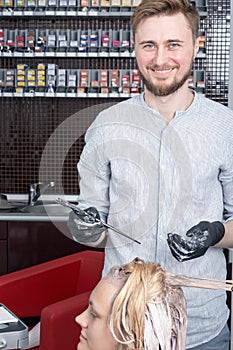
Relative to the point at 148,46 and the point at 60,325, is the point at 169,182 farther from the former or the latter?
the point at 60,325

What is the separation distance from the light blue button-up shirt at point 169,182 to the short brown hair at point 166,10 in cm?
26

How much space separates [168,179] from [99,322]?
0.57m

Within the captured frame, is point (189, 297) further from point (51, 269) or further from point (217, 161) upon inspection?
point (51, 269)

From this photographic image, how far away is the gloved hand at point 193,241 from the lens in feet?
5.69

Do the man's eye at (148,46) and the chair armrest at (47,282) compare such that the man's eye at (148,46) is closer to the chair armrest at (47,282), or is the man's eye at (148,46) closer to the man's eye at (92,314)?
the man's eye at (92,314)

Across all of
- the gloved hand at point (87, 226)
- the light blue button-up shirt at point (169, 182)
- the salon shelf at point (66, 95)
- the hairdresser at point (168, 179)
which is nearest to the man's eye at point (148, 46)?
Result: the hairdresser at point (168, 179)

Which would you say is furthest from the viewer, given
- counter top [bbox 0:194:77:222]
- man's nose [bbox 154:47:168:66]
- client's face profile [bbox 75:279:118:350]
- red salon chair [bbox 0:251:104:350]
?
counter top [bbox 0:194:77:222]

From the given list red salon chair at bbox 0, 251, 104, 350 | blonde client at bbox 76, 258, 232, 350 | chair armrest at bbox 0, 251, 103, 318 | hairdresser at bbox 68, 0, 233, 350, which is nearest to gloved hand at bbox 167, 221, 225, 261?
hairdresser at bbox 68, 0, 233, 350

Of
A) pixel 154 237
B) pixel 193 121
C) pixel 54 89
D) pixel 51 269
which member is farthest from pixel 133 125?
pixel 54 89

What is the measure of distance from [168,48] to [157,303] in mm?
752

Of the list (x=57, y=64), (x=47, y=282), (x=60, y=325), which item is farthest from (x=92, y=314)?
(x=57, y=64)

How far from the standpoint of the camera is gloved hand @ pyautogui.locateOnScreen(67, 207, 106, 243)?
1863mm

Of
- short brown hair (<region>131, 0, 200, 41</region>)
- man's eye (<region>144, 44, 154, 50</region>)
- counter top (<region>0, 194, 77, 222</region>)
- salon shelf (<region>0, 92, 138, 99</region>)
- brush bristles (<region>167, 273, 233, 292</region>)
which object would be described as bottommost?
counter top (<region>0, 194, 77, 222</region>)

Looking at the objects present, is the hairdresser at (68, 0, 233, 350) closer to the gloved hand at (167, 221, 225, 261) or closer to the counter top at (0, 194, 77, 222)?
the gloved hand at (167, 221, 225, 261)
